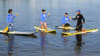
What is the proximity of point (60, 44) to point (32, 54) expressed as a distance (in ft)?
12.5

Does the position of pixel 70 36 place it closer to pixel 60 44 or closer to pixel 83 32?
pixel 83 32

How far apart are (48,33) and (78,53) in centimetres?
888

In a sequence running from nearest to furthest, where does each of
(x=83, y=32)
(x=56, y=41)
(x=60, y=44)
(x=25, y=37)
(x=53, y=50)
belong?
(x=53, y=50), (x=60, y=44), (x=56, y=41), (x=25, y=37), (x=83, y=32)

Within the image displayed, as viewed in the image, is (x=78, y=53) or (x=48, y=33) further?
(x=48, y=33)

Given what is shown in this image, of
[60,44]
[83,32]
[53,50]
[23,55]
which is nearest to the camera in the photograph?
→ [23,55]

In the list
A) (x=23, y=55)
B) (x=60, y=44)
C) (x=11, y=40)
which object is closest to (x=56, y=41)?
(x=60, y=44)

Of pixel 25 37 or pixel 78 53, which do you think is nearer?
pixel 78 53

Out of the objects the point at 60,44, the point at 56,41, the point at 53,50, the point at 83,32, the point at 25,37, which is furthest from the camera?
the point at 83,32

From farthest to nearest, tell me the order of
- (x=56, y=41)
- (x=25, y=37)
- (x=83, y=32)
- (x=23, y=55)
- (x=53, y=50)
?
(x=83, y=32) → (x=25, y=37) → (x=56, y=41) → (x=53, y=50) → (x=23, y=55)

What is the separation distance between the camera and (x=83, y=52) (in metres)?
15.0

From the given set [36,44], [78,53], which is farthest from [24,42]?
[78,53]

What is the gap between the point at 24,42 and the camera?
18.8 meters

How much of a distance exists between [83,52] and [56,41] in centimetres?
452

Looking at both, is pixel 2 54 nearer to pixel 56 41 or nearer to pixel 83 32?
→ pixel 56 41
